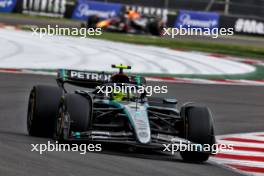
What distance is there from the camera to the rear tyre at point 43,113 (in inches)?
457

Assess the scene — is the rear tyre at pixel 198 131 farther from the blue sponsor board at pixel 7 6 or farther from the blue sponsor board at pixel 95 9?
the blue sponsor board at pixel 7 6

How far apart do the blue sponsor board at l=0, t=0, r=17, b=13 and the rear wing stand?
31.6 m

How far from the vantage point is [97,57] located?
26.2m

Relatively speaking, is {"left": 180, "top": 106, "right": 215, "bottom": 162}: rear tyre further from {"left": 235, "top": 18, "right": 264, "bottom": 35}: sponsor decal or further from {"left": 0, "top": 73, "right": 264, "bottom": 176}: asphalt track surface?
{"left": 235, "top": 18, "right": 264, "bottom": 35}: sponsor decal

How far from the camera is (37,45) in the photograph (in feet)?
92.6

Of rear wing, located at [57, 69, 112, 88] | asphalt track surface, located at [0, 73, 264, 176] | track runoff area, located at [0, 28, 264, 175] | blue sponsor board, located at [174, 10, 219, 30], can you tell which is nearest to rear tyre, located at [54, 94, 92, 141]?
asphalt track surface, located at [0, 73, 264, 176]

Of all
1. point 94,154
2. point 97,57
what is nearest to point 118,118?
point 94,154

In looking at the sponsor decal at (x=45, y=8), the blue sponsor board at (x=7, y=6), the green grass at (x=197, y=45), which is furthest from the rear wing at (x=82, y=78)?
the blue sponsor board at (x=7, y=6)

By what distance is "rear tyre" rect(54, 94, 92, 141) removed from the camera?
10648 millimetres

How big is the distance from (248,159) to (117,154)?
195 cm

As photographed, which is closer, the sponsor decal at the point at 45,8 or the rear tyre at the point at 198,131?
the rear tyre at the point at 198,131

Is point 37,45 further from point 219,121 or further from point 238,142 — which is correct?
point 238,142

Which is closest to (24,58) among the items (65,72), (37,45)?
(37,45)

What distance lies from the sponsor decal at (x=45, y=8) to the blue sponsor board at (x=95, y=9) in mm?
819
